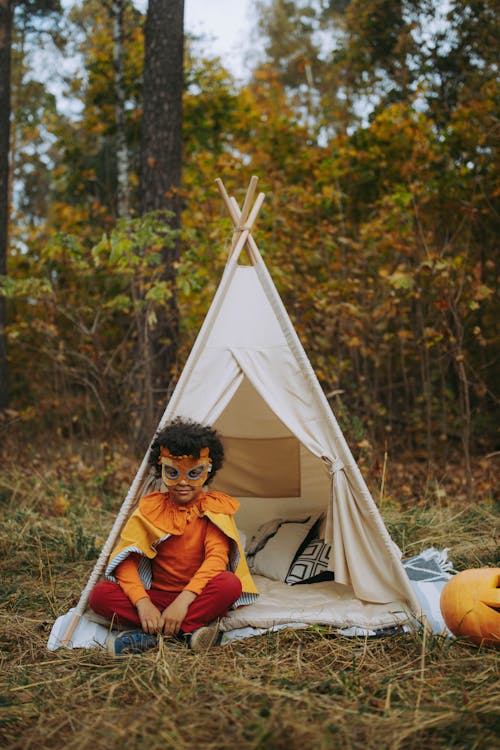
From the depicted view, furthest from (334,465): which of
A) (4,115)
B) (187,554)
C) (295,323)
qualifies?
(4,115)

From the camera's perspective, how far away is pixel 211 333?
3.69m

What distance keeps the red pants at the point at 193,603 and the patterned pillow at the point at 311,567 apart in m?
0.75

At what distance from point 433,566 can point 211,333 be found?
180 cm

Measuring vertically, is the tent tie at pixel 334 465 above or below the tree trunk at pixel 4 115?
below

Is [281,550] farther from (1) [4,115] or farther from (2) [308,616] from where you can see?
(1) [4,115]

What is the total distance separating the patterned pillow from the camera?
12.6 ft

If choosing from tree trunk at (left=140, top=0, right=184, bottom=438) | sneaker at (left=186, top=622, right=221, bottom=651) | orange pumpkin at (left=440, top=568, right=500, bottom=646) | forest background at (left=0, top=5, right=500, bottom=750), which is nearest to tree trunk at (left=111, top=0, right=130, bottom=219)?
forest background at (left=0, top=5, right=500, bottom=750)

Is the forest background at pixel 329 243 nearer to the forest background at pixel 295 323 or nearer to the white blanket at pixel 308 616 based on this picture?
the forest background at pixel 295 323

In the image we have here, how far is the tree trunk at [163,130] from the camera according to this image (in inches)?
263

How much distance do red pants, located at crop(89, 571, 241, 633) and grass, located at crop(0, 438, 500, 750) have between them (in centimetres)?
16

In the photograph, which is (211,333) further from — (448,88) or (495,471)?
(448,88)

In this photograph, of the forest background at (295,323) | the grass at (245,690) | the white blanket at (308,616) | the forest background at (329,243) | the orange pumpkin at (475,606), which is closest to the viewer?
the grass at (245,690)

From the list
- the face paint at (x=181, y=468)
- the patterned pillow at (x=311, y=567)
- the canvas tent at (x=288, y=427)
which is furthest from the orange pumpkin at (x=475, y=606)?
the face paint at (x=181, y=468)

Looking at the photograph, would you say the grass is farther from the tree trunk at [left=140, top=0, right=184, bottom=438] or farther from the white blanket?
the tree trunk at [left=140, top=0, right=184, bottom=438]
